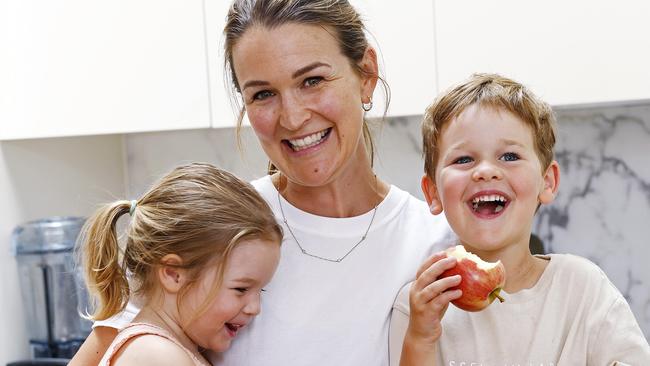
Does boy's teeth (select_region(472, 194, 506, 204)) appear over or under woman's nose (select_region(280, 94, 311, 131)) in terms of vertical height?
under

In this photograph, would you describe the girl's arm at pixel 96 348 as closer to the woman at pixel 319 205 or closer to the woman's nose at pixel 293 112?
the woman at pixel 319 205

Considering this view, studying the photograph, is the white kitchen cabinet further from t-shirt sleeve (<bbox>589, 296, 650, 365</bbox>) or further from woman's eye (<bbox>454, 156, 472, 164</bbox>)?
t-shirt sleeve (<bbox>589, 296, 650, 365</bbox>)

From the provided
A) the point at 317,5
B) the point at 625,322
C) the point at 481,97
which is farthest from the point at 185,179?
the point at 625,322

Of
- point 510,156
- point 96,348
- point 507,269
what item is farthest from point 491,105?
point 96,348

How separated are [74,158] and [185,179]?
122 cm

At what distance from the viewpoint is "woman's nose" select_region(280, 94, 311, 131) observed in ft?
4.91

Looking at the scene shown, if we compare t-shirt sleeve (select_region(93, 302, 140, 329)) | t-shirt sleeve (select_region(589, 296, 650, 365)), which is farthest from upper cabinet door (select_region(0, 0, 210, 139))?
t-shirt sleeve (select_region(589, 296, 650, 365))

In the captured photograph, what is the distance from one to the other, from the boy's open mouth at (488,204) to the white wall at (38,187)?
1239mm

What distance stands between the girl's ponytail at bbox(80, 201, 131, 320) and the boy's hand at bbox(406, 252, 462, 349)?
465 millimetres

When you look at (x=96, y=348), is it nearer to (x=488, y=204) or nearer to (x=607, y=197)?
(x=488, y=204)

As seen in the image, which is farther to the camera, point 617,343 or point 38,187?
point 38,187

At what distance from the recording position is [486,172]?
1.42 m

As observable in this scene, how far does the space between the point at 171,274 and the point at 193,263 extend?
5 centimetres

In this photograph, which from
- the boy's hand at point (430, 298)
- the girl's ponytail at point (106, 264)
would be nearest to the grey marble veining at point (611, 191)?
the boy's hand at point (430, 298)
